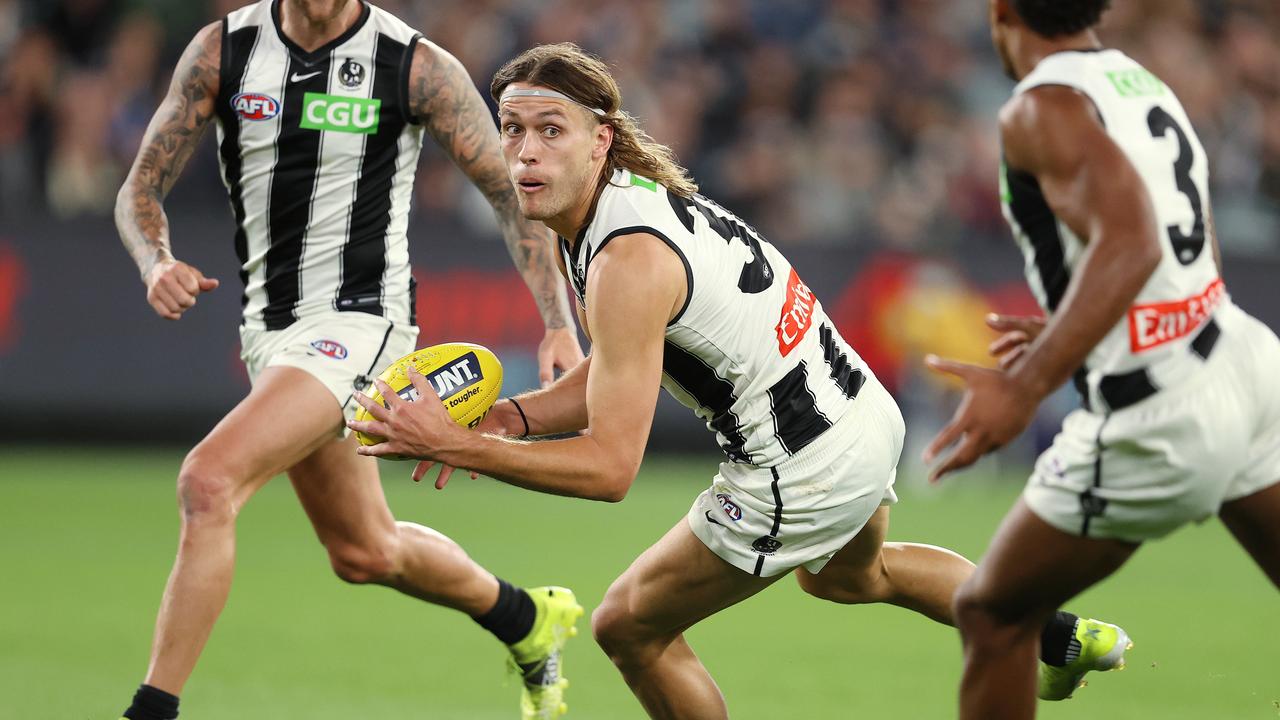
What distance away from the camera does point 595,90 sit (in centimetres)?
455

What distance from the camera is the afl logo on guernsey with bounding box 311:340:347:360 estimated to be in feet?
18.1

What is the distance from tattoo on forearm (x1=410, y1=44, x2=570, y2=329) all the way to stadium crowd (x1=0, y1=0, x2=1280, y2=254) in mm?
8204

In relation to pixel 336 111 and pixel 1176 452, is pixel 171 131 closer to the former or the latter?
pixel 336 111

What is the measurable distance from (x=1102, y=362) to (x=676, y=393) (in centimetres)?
153

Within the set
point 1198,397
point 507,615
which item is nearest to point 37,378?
point 507,615

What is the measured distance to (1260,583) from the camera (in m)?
9.30

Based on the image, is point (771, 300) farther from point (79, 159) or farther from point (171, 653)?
point (79, 159)

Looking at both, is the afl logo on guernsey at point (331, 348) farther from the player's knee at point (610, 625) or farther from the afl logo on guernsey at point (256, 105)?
the player's knee at point (610, 625)

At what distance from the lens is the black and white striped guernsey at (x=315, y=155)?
5.68 metres

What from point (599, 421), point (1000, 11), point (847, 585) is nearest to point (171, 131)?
point (599, 421)

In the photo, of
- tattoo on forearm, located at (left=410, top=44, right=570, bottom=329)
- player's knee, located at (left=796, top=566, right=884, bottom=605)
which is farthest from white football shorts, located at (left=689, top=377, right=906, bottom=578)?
tattoo on forearm, located at (left=410, top=44, right=570, bottom=329)

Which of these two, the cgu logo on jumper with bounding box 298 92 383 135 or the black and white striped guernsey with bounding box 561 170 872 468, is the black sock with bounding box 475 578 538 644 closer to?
the black and white striped guernsey with bounding box 561 170 872 468

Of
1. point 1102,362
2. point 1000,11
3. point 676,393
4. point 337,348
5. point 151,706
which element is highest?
point 1000,11

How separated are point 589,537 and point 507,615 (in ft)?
15.6
